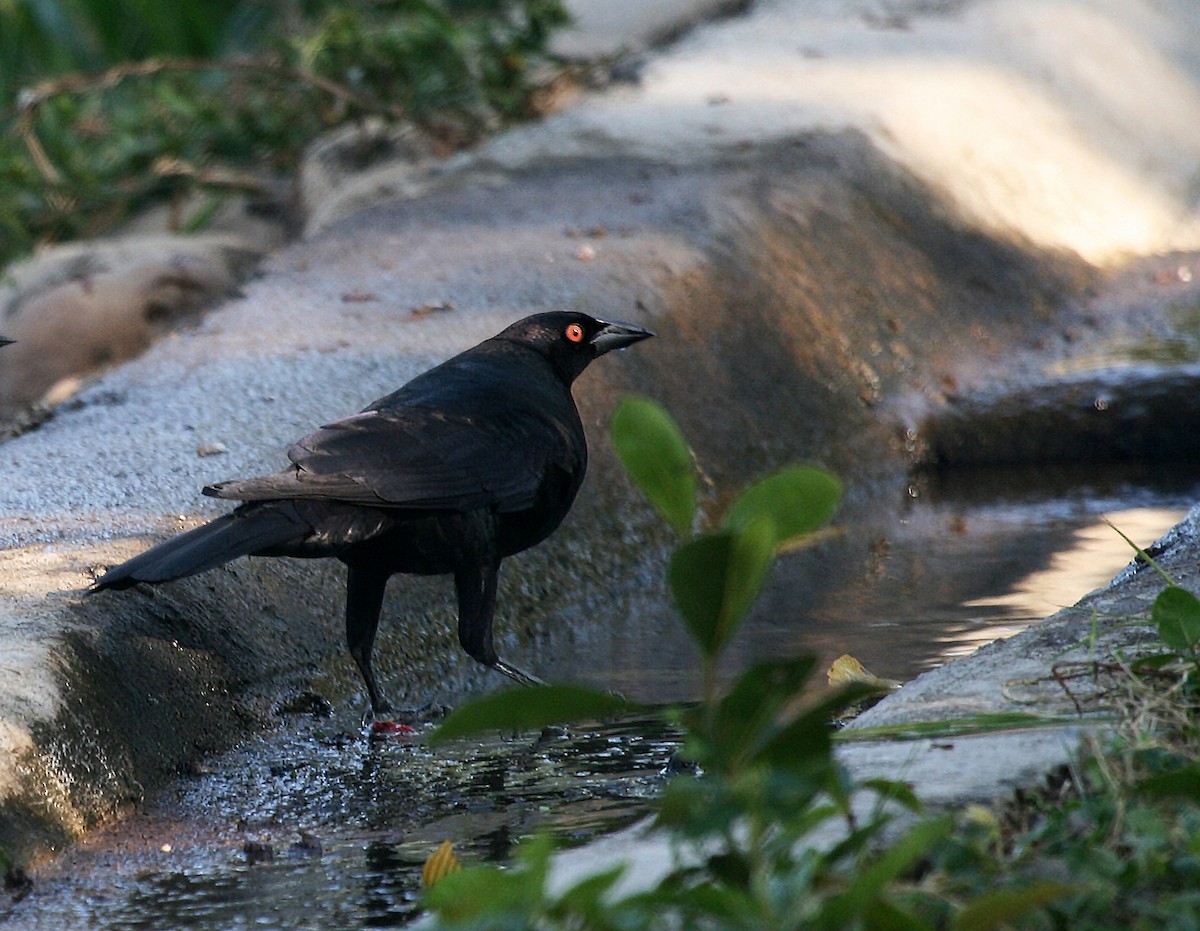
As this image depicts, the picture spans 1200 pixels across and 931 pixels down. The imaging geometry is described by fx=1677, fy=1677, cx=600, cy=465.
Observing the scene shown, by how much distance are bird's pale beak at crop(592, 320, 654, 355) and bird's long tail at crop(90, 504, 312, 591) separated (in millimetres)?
1312

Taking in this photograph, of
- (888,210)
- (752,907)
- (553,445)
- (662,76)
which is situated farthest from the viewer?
(662,76)

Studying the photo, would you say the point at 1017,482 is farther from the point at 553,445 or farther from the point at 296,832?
the point at 296,832

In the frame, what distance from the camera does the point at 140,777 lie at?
3.63 metres

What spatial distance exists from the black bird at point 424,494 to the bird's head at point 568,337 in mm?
84

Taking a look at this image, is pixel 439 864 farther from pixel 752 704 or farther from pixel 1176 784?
pixel 1176 784

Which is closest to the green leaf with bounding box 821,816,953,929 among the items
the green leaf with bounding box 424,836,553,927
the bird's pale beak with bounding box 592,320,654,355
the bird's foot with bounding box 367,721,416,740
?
the green leaf with bounding box 424,836,553,927

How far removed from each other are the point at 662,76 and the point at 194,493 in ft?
17.6

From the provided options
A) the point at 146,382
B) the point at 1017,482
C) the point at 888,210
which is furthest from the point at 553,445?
the point at 888,210

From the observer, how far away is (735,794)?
6.00 feet

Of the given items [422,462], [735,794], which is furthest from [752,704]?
[422,462]

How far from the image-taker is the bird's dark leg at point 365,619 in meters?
4.17

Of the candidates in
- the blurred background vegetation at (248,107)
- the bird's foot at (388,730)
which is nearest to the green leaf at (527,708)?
the bird's foot at (388,730)

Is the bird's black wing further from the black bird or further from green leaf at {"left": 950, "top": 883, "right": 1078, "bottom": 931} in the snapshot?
green leaf at {"left": 950, "top": 883, "right": 1078, "bottom": 931}

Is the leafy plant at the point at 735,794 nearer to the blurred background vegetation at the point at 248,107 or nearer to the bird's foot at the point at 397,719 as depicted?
the bird's foot at the point at 397,719
